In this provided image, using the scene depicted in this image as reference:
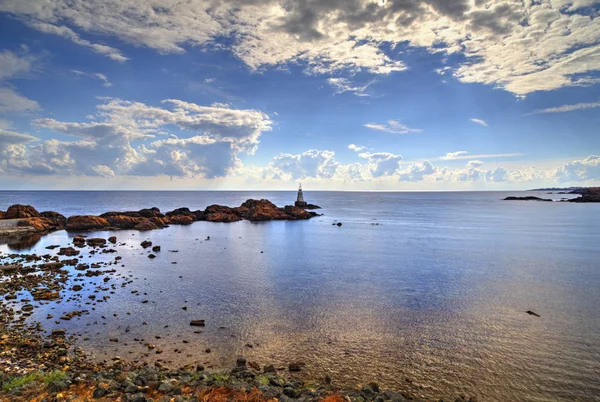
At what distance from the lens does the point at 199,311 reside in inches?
891

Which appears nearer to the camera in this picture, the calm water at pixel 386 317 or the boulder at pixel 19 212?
the calm water at pixel 386 317

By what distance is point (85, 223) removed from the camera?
69.7 metres

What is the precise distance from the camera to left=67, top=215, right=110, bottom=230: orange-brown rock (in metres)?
68.8

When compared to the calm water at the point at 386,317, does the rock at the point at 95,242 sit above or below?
above

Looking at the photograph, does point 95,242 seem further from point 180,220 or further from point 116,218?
point 180,220

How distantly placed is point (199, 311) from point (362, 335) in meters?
11.2

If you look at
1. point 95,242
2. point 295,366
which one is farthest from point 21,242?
point 295,366

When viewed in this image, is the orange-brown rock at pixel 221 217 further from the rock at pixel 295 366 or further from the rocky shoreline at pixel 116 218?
the rock at pixel 295 366

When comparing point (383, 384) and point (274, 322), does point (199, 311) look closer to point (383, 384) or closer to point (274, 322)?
point (274, 322)

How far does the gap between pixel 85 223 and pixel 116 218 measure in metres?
5.89

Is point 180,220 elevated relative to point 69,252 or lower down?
elevated

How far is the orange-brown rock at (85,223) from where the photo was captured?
68.8 metres

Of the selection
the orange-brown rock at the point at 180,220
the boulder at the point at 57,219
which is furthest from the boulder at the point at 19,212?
the orange-brown rock at the point at 180,220

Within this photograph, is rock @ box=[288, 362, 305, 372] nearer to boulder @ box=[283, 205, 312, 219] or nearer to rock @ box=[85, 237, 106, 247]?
rock @ box=[85, 237, 106, 247]
